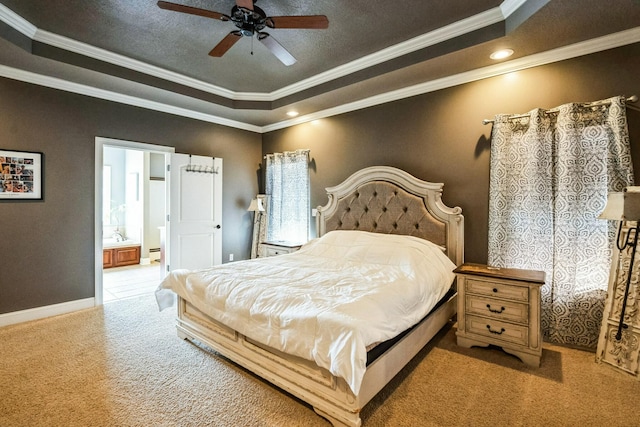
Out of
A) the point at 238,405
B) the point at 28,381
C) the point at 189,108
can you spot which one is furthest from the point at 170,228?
the point at 238,405

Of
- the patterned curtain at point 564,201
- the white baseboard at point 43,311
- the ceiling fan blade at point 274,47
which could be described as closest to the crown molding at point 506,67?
the patterned curtain at point 564,201

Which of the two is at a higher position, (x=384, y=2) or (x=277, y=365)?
(x=384, y=2)

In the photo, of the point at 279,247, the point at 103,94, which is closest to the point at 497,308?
the point at 279,247

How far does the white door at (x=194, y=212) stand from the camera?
14.4 feet

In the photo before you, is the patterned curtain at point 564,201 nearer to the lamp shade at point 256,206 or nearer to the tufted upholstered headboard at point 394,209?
the tufted upholstered headboard at point 394,209

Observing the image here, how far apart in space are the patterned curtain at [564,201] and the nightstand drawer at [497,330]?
57 cm

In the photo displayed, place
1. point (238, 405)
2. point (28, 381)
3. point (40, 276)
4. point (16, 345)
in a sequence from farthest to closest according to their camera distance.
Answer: point (40, 276) < point (16, 345) < point (28, 381) < point (238, 405)

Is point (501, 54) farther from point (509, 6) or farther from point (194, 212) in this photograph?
point (194, 212)

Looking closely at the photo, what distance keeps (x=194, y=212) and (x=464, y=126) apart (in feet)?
12.5

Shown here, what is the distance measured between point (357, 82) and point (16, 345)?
420 cm

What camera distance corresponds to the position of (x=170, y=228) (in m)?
4.36

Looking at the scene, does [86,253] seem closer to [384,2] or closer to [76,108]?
[76,108]

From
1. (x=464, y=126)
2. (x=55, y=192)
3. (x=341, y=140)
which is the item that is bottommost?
(x=55, y=192)

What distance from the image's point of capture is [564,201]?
8.48ft
